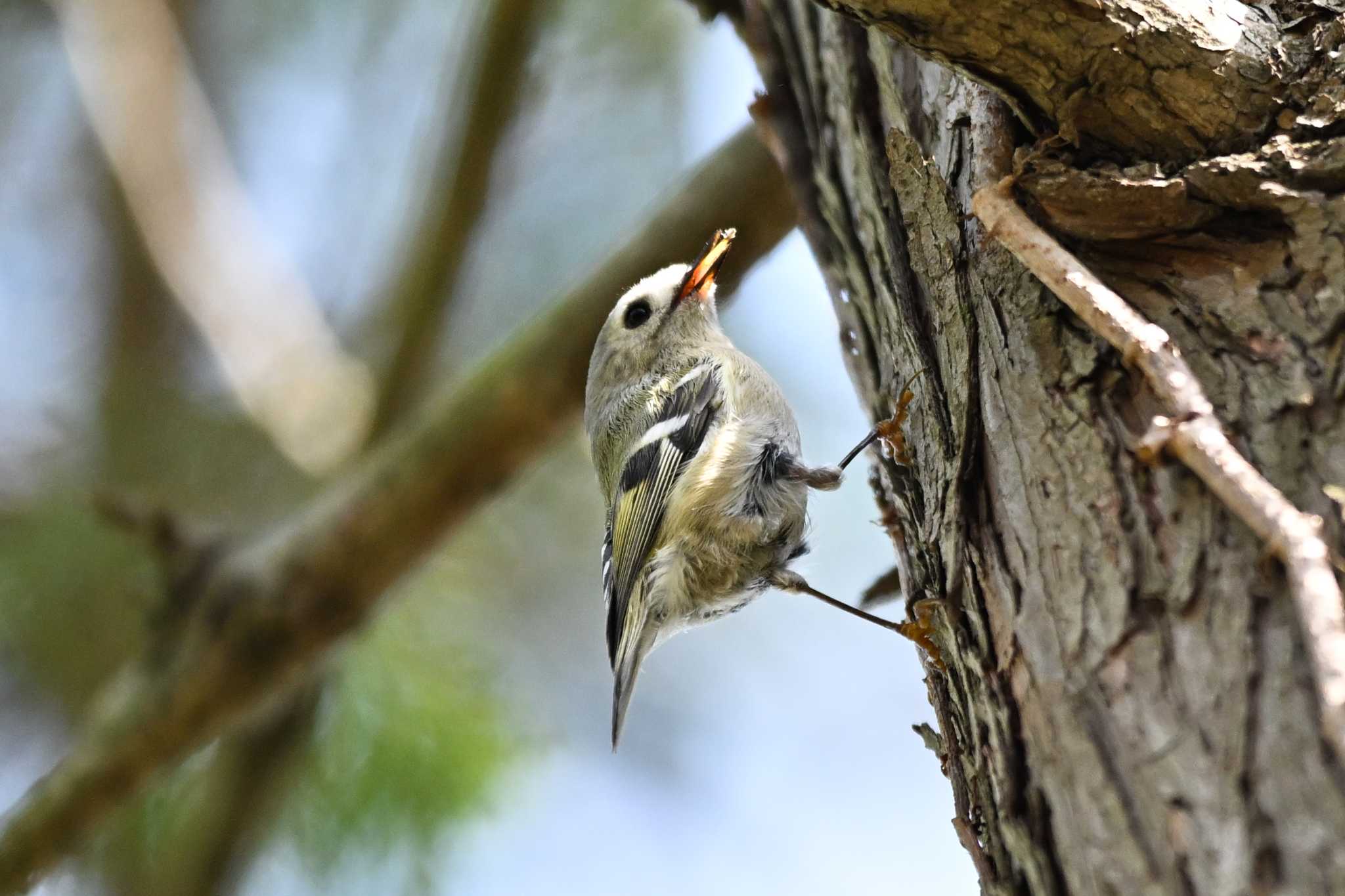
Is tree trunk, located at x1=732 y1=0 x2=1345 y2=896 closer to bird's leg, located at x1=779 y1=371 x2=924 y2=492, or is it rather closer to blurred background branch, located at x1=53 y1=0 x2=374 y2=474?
bird's leg, located at x1=779 y1=371 x2=924 y2=492

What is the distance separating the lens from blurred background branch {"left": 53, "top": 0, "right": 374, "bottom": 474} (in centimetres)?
386

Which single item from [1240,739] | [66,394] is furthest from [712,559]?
[66,394]

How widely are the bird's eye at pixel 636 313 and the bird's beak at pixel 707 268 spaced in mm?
99

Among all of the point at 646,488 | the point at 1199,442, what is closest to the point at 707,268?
the point at 646,488

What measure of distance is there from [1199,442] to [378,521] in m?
2.36

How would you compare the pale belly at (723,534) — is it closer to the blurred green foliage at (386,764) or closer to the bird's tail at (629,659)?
the bird's tail at (629,659)

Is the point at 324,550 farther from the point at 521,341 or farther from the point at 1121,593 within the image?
the point at 1121,593

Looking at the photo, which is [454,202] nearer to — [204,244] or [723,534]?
[204,244]

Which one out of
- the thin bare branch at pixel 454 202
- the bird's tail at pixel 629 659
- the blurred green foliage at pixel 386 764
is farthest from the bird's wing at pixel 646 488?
the blurred green foliage at pixel 386 764

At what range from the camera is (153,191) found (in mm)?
3924

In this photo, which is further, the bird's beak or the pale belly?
the bird's beak

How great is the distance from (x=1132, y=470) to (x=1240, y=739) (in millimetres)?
368

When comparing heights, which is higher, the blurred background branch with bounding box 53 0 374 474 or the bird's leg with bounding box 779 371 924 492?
the blurred background branch with bounding box 53 0 374 474

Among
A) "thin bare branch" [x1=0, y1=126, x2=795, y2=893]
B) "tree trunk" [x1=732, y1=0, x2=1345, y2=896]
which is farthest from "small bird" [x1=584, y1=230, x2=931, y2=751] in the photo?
"tree trunk" [x1=732, y1=0, x2=1345, y2=896]
